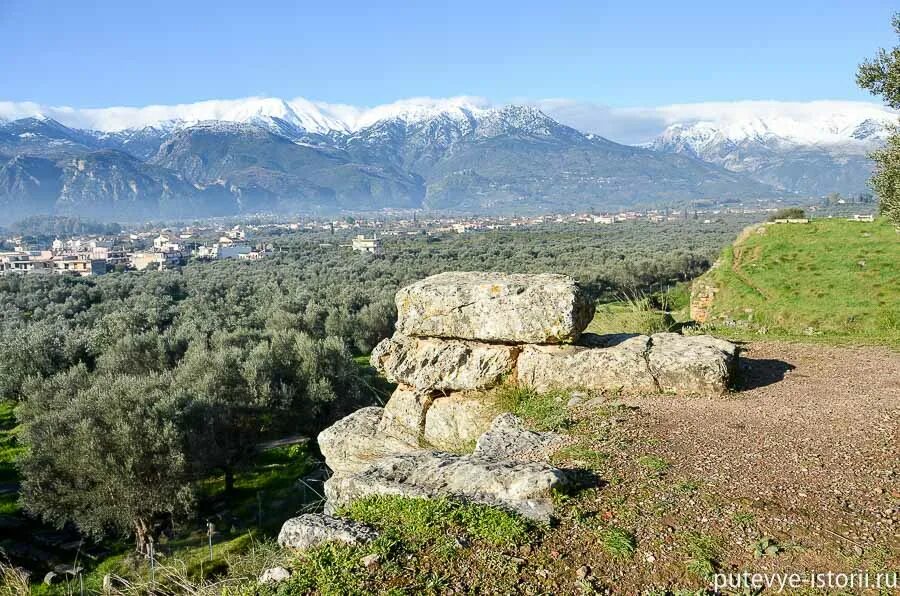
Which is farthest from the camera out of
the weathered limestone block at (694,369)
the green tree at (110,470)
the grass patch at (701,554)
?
the green tree at (110,470)

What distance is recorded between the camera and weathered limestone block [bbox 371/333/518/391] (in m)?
12.4

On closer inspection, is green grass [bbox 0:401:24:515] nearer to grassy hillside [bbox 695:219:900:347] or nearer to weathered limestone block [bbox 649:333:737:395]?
weathered limestone block [bbox 649:333:737:395]

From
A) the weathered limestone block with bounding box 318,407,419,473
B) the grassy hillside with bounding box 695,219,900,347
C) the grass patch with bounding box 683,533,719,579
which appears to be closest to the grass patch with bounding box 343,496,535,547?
the grass patch with bounding box 683,533,719,579

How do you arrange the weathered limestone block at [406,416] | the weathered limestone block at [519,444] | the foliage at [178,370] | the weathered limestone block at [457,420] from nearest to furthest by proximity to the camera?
the weathered limestone block at [519,444] → the weathered limestone block at [457,420] → the weathered limestone block at [406,416] → the foliage at [178,370]

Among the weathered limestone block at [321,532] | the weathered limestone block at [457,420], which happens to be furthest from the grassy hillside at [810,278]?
the weathered limestone block at [321,532]

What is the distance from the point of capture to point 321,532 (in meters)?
6.48

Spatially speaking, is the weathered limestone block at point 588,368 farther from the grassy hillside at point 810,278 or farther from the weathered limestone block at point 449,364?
the grassy hillside at point 810,278

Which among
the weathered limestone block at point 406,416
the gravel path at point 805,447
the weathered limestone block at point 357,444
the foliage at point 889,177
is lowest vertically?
the weathered limestone block at point 357,444

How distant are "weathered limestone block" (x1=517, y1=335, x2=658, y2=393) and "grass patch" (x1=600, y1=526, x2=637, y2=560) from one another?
216 inches

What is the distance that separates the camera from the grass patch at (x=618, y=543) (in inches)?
230

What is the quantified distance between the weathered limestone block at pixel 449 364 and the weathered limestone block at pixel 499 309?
223mm

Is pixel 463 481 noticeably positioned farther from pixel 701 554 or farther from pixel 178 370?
pixel 178 370

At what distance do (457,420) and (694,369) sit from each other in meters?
4.69

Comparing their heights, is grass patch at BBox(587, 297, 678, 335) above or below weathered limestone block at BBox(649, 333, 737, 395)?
below
